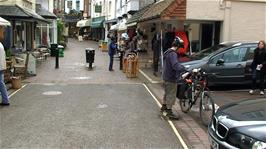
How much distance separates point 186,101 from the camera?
11.3m

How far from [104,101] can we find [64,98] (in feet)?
4.06

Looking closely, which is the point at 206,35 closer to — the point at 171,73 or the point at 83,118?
the point at 171,73

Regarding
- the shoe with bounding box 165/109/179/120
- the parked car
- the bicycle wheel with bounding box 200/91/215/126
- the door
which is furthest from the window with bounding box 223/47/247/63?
the door

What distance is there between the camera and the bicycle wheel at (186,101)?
11003mm

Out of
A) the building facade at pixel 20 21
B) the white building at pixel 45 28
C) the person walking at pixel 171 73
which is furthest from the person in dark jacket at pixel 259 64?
the white building at pixel 45 28

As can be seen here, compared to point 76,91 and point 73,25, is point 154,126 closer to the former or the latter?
point 76,91

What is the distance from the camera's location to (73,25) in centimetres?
9625

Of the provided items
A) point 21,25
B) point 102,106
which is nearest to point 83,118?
point 102,106

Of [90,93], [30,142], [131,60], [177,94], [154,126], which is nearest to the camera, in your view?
[30,142]

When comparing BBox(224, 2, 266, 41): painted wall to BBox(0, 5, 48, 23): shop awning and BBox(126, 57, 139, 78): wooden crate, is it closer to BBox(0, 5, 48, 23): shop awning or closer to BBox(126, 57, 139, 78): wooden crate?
BBox(126, 57, 139, 78): wooden crate

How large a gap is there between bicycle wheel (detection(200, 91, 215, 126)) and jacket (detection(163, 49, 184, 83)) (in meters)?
0.71

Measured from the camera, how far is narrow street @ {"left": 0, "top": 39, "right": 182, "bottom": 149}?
8.30 m

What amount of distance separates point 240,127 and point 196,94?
17.4ft

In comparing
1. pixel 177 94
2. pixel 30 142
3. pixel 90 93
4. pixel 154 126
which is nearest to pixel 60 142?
pixel 30 142
